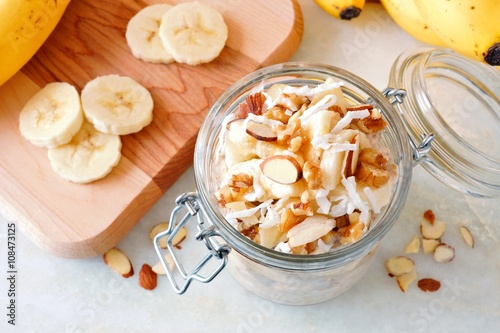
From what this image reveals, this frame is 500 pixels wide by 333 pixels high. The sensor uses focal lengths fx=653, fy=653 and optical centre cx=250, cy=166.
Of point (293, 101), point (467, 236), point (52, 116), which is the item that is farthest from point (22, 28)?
point (467, 236)

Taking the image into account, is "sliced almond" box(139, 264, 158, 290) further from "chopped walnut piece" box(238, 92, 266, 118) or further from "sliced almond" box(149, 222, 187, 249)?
"chopped walnut piece" box(238, 92, 266, 118)

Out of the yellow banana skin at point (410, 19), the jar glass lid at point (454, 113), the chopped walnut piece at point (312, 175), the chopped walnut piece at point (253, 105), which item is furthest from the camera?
the yellow banana skin at point (410, 19)

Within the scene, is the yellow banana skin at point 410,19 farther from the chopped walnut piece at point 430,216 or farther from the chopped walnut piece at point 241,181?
the chopped walnut piece at point 241,181

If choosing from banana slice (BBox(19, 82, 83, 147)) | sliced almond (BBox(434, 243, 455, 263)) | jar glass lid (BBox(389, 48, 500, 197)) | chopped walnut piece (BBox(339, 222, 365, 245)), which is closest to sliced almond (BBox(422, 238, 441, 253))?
sliced almond (BBox(434, 243, 455, 263))

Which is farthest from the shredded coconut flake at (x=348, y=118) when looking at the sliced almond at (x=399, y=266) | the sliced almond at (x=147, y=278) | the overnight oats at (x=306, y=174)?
the sliced almond at (x=147, y=278)

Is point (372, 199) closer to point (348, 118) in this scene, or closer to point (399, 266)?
point (348, 118)

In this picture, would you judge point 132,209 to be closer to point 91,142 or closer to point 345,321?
point 91,142
